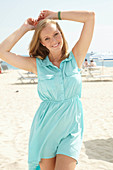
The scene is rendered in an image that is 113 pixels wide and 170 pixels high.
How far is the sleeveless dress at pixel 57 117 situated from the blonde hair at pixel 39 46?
23 cm

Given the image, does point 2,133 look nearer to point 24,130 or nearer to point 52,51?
point 24,130

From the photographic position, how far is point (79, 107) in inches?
85.7

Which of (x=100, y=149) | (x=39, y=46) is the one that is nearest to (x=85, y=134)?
(x=100, y=149)

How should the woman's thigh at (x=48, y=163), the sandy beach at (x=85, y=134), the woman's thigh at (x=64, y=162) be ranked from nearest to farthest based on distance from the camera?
the woman's thigh at (x=64, y=162), the woman's thigh at (x=48, y=163), the sandy beach at (x=85, y=134)

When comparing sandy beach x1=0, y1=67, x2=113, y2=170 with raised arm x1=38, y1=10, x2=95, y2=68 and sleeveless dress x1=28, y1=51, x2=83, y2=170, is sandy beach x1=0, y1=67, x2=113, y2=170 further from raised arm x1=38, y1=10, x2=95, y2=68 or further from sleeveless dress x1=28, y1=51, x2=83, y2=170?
raised arm x1=38, y1=10, x2=95, y2=68

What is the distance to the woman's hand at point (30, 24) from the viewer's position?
7.80 ft

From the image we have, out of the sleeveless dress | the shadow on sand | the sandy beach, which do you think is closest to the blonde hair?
the sleeveless dress

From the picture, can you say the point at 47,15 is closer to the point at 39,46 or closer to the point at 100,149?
the point at 39,46

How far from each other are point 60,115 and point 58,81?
0.27 m

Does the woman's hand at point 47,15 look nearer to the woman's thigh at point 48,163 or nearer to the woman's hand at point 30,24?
the woman's hand at point 30,24

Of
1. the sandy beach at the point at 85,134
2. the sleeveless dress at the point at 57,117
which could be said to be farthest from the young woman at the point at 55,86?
the sandy beach at the point at 85,134

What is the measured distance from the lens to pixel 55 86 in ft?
6.86

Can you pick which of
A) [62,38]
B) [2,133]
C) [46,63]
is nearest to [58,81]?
[46,63]

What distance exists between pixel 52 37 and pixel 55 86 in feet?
1.41
